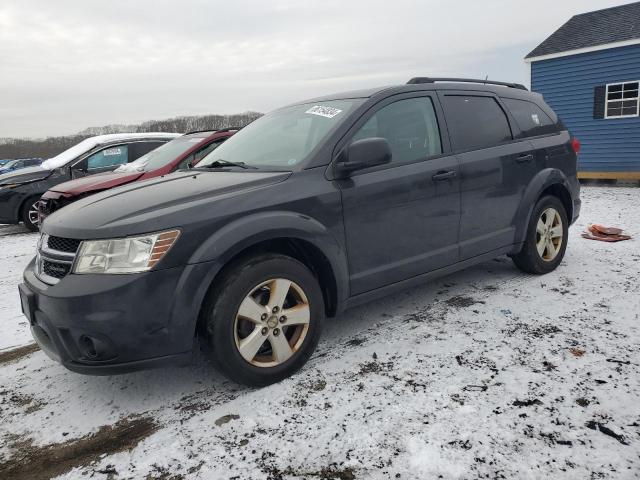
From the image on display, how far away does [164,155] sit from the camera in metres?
7.32

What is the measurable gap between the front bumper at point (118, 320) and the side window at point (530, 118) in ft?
11.4

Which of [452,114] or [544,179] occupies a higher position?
[452,114]

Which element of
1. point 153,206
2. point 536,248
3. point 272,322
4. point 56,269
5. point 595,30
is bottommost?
point 536,248

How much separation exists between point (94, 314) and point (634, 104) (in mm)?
15456

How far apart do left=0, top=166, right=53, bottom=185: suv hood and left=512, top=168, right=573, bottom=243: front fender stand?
8.88 meters

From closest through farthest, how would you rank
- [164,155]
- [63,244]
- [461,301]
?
[63,244]
[461,301]
[164,155]

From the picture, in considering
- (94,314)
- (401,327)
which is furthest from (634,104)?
(94,314)

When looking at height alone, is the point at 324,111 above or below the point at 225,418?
above

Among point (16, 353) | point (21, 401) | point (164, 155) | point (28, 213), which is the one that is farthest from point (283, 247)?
point (28, 213)

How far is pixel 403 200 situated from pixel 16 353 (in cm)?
312

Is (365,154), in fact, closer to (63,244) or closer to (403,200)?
(403,200)

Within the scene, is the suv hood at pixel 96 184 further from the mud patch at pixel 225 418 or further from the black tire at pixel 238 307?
the mud patch at pixel 225 418

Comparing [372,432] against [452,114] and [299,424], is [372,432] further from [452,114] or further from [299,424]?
[452,114]

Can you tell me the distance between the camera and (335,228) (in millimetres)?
3086
